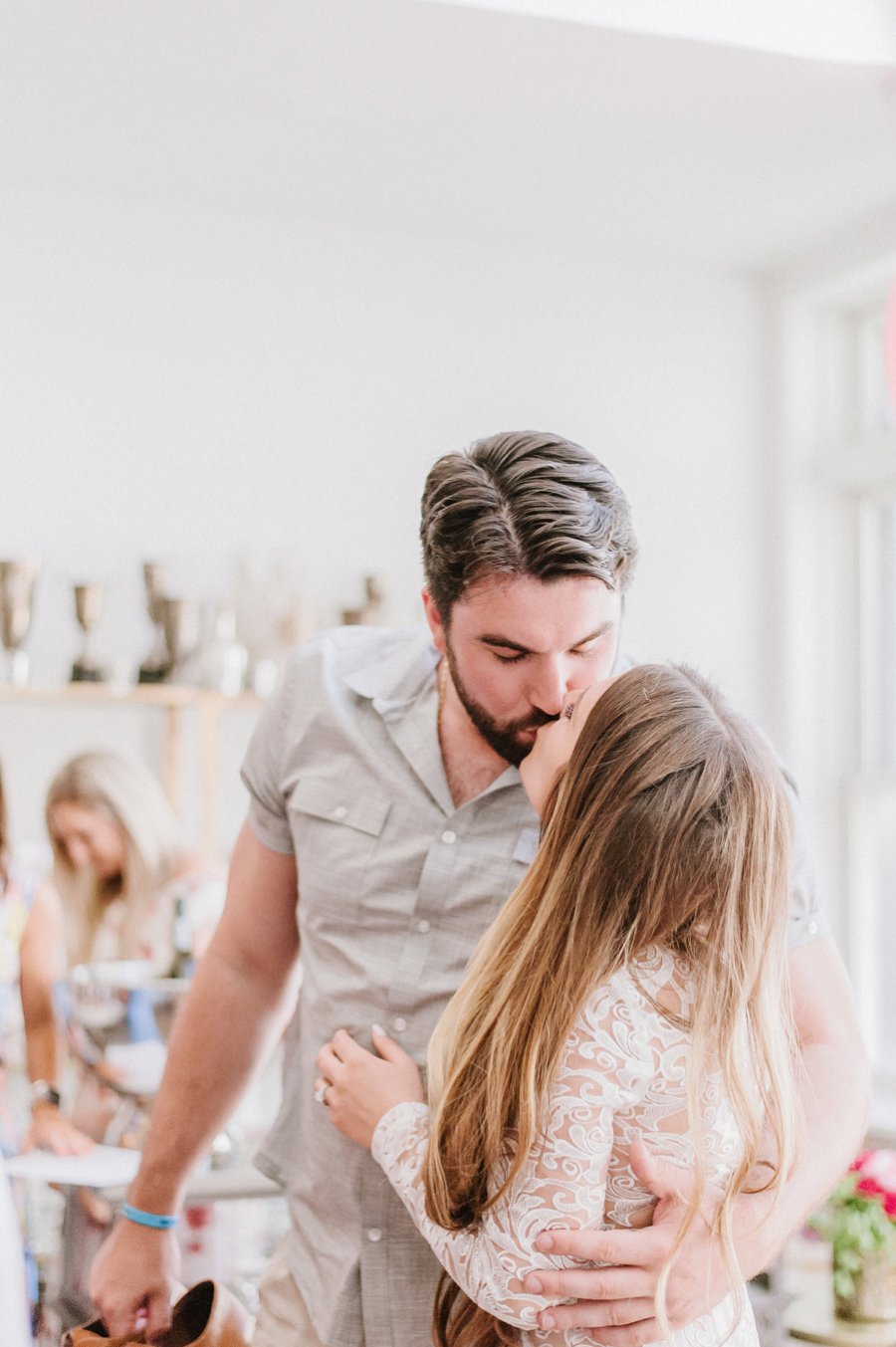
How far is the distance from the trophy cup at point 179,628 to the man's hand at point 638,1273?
299 centimetres

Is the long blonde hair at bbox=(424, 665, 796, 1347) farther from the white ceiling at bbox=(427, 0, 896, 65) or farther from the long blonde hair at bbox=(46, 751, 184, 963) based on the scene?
the long blonde hair at bbox=(46, 751, 184, 963)

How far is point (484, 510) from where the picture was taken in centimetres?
143

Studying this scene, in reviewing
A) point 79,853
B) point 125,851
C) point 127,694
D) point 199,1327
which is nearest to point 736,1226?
point 199,1327

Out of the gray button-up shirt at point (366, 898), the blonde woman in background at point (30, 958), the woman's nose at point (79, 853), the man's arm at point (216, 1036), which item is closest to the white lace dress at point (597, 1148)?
the gray button-up shirt at point (366, 898)

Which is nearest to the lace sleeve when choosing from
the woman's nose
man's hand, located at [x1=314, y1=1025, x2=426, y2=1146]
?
man's hand, located at [x1=314, y1=1025, x2=426, y2=1146]

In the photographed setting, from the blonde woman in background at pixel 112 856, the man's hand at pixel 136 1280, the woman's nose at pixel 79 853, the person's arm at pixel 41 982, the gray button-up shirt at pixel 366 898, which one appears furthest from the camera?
the woman's nose at pixel 79 853

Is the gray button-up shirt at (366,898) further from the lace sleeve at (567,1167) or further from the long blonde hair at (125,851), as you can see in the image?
the long blonde hair at (125,851)

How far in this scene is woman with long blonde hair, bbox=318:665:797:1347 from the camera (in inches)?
47.4

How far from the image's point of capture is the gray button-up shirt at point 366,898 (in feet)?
4.84

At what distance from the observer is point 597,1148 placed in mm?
1194

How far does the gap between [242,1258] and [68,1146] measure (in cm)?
38

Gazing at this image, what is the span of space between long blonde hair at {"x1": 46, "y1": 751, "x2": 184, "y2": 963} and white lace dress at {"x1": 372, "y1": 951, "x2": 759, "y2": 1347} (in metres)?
2.51

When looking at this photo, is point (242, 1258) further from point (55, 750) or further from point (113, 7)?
point (113, 7)

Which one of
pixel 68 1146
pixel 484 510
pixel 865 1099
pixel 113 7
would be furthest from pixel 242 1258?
pixel 113 7
